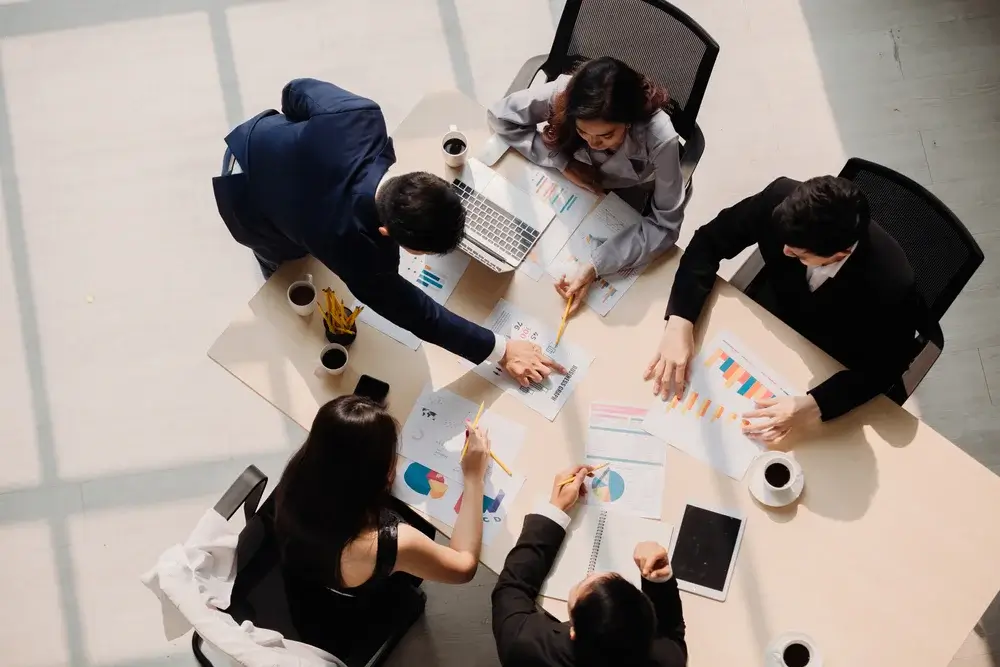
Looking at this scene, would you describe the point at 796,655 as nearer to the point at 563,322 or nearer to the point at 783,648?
the point at 783,648

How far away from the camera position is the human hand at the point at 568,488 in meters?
2.13

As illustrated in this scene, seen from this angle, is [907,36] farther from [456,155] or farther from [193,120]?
[193,120]

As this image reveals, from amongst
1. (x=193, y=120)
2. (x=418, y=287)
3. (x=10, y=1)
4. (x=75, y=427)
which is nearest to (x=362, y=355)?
(x=418, y=287)

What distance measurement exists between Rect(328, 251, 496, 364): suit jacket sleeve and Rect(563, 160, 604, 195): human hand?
51cm

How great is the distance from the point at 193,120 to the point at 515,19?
4.17 ft

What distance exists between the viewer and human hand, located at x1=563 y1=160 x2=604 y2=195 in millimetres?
2463

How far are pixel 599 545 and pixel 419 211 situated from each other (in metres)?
0.85

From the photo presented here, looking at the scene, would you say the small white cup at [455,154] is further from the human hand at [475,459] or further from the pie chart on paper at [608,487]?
the pie chart on paper at [608,487]


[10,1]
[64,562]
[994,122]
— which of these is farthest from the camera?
[10,1]

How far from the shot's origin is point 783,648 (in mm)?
2010

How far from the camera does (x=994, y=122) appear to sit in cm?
341

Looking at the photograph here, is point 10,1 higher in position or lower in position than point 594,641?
higher

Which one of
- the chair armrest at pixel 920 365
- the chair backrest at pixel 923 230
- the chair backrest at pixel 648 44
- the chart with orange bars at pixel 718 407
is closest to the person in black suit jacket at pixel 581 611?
the chart with orange bars at pixel 718 407

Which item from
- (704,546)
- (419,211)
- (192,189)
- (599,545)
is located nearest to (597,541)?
(599,545)
